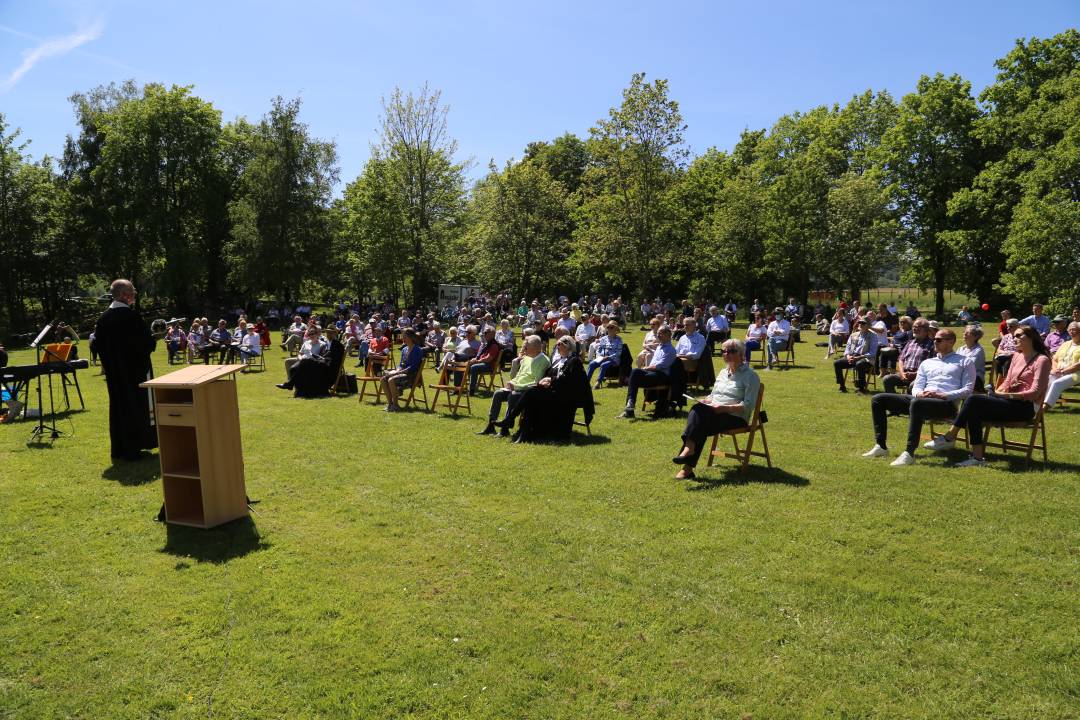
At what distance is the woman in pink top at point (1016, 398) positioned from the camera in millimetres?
6863

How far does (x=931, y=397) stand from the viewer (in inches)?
290

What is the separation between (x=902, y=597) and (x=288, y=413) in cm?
972

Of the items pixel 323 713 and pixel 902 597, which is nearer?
pixel 323 713

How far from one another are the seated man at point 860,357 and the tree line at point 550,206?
66.2ft

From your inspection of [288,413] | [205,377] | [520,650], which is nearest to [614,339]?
[288,413]

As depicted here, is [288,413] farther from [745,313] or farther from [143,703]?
[745,313]

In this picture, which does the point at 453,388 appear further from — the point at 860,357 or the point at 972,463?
the point at 860,357

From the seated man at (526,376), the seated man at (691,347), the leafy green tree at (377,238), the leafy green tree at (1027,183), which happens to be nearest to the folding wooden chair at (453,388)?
the seated man at (526,376)

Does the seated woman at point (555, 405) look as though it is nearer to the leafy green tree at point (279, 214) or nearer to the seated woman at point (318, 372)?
the seated woman at point (318, 372)

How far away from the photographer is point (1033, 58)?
33.7m

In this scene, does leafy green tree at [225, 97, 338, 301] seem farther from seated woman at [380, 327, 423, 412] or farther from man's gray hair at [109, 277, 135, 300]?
man's gray hair at [109, 277, 135, 300]

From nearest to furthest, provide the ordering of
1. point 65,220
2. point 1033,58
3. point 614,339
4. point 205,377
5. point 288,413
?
point 205,377 < point 288,413 < point 614,339 < point 1033,58 < point 65,220

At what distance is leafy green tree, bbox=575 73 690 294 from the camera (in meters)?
35.2

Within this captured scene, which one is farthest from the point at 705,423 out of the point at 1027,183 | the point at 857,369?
the point at 1027,183
